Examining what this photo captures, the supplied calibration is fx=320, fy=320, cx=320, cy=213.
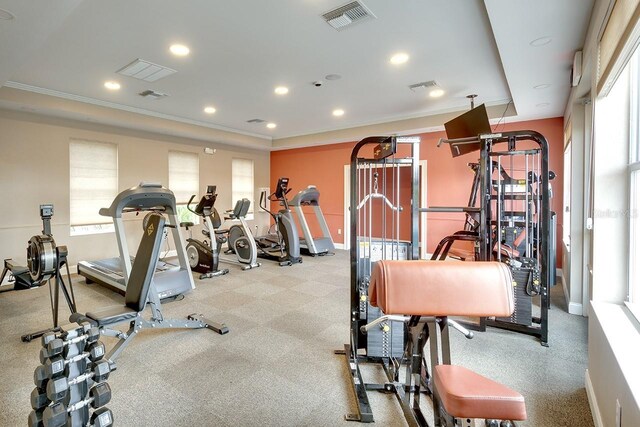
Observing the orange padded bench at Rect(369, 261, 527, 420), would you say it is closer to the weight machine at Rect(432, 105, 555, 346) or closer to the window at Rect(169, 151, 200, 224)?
the weight machine at Rect(432, 105, 555, 346)

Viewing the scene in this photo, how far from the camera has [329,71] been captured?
3.96 metres

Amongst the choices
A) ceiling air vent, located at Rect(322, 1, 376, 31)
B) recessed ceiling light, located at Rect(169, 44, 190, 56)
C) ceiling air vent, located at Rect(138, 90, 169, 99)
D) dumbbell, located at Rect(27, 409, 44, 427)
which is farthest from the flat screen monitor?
ceiling air vent, located at Rect(138, 90, 169, 99)

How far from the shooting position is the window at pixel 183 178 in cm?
690

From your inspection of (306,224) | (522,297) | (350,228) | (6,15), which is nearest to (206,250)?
(306,224)

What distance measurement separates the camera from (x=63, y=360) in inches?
47.6

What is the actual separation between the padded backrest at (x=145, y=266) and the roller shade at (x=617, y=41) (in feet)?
10.8

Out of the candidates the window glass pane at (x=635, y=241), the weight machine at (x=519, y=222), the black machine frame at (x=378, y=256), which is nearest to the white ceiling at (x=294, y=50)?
the weight machine at (x=519, y=222)

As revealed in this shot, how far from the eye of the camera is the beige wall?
4.77m

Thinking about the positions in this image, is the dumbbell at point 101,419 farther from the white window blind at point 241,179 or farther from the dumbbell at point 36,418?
the white window blind at point 241,179

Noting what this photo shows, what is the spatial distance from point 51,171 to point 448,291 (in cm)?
625

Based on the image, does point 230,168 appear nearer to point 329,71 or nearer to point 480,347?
point 329,71

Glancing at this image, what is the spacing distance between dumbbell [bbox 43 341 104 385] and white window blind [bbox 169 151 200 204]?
19.8 feet

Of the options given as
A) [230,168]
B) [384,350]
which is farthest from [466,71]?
[230,168]

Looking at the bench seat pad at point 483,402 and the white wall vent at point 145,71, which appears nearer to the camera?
the bench seat pad at point 483,402
